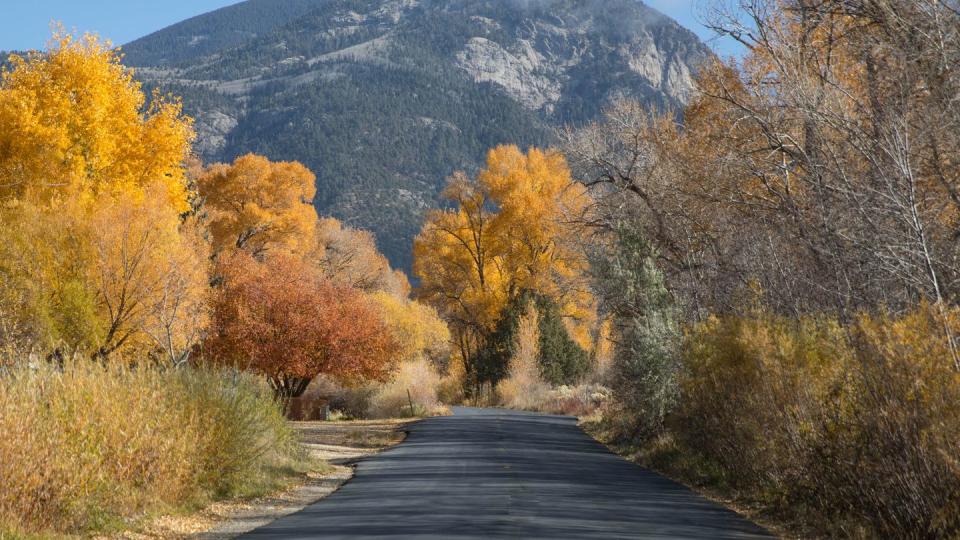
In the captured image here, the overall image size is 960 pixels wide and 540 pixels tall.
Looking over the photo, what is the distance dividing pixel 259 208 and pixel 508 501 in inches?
1532

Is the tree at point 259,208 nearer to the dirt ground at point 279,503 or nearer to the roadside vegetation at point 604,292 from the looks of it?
the roadside vegetation at point 604,292

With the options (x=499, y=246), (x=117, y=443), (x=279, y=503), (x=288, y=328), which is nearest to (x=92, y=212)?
(x=288, y=328)

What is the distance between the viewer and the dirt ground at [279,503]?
518 inches

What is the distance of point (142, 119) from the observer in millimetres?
34844

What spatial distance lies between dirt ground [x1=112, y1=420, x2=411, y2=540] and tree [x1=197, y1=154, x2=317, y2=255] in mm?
20367

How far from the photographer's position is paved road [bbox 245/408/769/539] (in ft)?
38.8

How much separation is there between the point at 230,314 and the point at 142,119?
7.51 meters

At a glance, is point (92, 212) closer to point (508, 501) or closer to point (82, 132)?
point (82, 132)

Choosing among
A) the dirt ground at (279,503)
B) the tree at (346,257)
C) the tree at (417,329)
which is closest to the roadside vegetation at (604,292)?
the dirt ground at (279,503)

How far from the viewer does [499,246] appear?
5472 centimetres

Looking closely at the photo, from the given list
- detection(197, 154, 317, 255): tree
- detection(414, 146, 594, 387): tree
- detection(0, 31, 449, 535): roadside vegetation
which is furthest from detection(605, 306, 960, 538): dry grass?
detection(197, 154, 317, 255): tree

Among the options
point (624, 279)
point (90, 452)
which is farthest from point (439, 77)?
point (90, 452)

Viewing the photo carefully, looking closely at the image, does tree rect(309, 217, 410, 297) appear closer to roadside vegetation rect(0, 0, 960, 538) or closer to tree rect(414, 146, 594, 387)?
tree rect(414, 146, 594, 387)

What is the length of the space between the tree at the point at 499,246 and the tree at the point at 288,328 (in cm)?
1600
